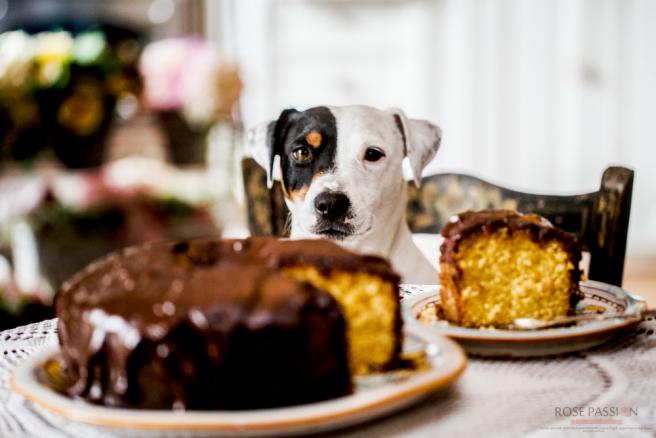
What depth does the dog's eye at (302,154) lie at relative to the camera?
137 cm

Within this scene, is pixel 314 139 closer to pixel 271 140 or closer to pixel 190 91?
pixel 271 140

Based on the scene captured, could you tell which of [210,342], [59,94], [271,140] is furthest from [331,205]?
[59,94]

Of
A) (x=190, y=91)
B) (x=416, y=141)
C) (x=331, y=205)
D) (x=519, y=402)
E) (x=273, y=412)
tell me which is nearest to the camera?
(x=273, y=412)

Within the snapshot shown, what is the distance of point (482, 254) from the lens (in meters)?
0.99

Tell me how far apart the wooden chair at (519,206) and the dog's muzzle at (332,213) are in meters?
0.20

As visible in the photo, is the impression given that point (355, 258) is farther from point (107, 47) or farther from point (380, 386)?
point (107, 47)

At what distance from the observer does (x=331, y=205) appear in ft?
4.26

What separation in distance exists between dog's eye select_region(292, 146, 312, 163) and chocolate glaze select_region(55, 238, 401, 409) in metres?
0.66

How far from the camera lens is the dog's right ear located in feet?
4.80

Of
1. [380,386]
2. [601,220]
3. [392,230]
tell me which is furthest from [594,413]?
[601,220]

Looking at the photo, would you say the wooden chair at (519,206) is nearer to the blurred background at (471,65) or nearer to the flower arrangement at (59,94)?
the flower arrangement at (59,94)

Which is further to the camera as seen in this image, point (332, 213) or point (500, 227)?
point (332, 213)

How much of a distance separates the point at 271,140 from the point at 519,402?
2.77 feet

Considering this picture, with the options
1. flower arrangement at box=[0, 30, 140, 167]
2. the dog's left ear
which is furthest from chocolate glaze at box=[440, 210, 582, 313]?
flower arrangement at box=[0, 30, 140, 167]
